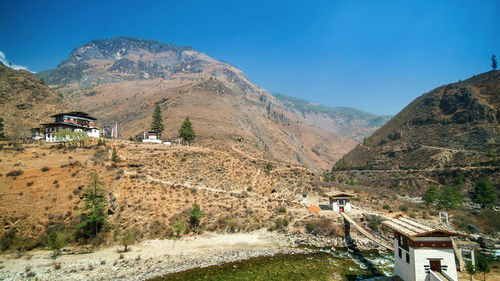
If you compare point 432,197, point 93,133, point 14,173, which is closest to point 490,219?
point 432,197

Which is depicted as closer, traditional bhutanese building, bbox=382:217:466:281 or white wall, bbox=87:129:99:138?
traditional bhutanese building, bbox=382:217:466:281

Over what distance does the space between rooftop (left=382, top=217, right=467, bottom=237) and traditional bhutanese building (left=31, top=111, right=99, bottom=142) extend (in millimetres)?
47912

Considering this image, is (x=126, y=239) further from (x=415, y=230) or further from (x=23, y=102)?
(x=23, y=102)

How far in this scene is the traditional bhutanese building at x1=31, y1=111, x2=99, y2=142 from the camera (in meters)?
41.4

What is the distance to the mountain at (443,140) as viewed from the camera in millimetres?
58500

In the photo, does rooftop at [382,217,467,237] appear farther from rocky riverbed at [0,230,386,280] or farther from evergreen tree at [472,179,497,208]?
evergreen tree at [472,179,497,208]

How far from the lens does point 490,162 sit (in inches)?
2111

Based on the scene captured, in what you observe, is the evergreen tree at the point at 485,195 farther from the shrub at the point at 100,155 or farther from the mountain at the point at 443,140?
the shrub at the point at 100,155

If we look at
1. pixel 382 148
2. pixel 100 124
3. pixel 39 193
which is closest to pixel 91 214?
pixel 39 193

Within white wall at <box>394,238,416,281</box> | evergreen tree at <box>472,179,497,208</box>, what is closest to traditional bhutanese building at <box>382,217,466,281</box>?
white wall at <box>394,238,416,281</box>

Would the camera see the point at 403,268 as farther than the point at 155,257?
No

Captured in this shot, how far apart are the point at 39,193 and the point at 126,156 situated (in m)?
13.1

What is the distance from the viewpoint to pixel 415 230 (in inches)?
522

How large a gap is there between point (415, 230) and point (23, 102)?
258ft
